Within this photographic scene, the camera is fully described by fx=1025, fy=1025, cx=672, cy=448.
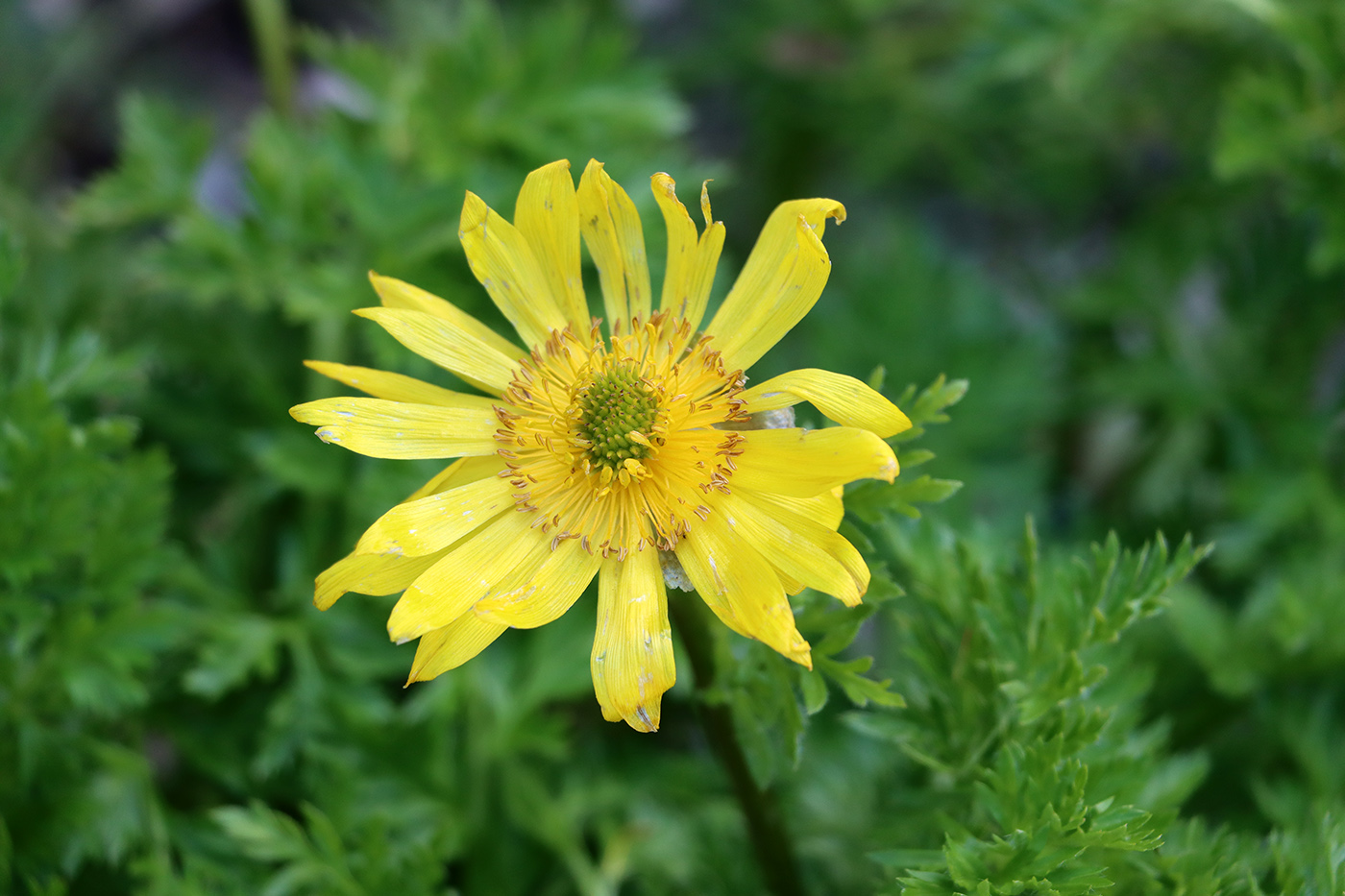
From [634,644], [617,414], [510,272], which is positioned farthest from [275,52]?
[634,644]

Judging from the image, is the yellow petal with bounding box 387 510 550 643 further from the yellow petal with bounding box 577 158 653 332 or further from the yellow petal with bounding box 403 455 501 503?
the yellow petal with bounding box 577 158 653 332

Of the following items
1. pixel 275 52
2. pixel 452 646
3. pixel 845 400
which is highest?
pixel 275 52

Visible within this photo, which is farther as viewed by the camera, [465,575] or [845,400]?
[465,575]

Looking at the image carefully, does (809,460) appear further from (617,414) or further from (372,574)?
(372,574)

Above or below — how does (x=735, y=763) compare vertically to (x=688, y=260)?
below

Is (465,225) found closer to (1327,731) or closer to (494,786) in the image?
(494,786)

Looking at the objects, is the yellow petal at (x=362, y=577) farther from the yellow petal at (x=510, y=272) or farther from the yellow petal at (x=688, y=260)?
the yellow petal at (x=688, y=260)
